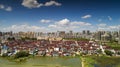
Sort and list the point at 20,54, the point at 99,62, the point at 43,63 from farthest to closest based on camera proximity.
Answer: the point at 20,54, the point at 99,62, the point at 43,63

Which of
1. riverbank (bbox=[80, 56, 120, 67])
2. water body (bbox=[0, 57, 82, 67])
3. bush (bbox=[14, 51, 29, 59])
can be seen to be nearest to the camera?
water body (bbox=[0, 57, 82, 67])

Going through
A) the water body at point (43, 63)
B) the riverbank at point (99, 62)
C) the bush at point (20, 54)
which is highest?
the bush at point (20, 54)

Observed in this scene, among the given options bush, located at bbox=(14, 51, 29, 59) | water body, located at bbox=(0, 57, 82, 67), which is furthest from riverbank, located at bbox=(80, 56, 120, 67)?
bush, located at bbox=(14, 51, 29, 59)

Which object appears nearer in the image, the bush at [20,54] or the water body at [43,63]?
the water body at [43,63]

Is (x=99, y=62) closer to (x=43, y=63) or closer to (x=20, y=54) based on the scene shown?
(x=43, y=63)

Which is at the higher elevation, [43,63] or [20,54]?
[20,54]

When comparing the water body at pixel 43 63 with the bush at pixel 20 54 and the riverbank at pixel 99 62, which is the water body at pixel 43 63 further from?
the bush at pixel 20 54

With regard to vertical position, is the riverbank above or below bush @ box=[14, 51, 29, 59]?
below

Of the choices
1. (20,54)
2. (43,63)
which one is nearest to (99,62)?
(43,63)

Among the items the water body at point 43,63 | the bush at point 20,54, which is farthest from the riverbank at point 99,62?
the bush at point 20,54

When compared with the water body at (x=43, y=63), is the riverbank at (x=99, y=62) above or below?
below

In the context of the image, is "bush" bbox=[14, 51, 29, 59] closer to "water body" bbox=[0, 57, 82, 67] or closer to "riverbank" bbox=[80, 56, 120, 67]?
"water body" bbox=[0, 57, 82, 67]

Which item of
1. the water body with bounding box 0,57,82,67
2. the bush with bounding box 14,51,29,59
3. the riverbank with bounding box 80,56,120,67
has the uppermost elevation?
the bush with bounding box 14,51,29,59
